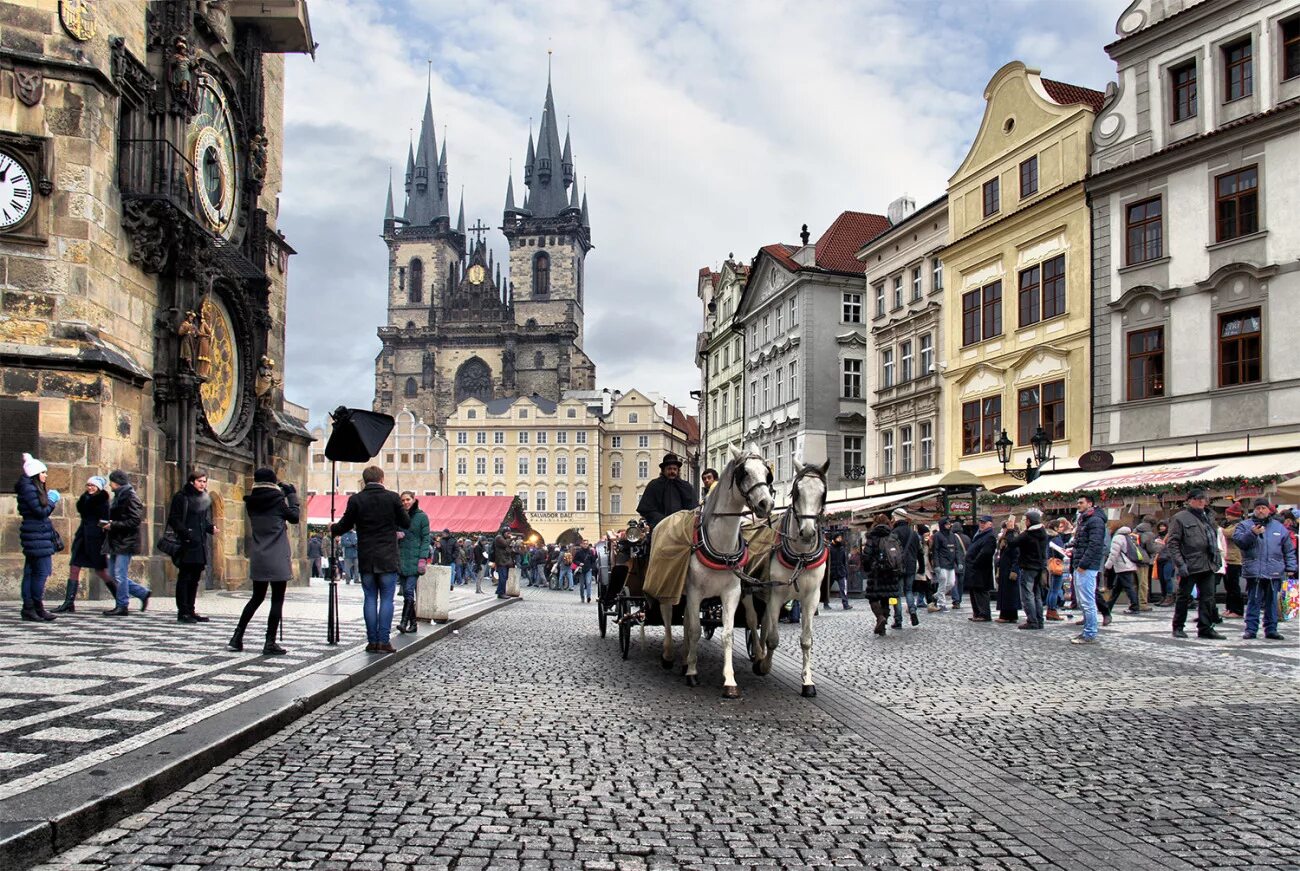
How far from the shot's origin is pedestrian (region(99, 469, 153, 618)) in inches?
551

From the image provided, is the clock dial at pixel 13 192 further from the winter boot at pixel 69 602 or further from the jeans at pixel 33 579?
the jeans at pixel 33 579

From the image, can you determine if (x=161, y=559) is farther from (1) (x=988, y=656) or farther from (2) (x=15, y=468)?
(1) (x=988, y=656)

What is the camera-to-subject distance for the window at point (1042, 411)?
103 ft

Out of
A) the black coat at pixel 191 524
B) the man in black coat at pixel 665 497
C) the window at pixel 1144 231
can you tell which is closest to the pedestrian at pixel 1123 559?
the window at pixel 1144 231

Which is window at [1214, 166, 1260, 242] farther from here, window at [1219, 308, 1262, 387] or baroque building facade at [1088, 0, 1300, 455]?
window at [1219, 308, 1262, 387]

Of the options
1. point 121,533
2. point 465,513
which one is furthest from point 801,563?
point 465,513

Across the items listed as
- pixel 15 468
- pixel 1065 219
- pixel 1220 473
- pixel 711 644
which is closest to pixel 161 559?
pixel 15 468

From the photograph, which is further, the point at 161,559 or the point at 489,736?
the point at 161,559

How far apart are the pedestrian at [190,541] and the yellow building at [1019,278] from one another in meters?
23.4

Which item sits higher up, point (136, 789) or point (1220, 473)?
point (1220, 473)

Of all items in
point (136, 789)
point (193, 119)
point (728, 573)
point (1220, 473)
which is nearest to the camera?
point (136, 789)

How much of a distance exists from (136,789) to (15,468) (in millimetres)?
12217

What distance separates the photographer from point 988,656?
1323 centimetres

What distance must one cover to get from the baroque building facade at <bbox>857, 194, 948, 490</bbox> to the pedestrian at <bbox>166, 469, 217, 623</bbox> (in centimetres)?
2529
